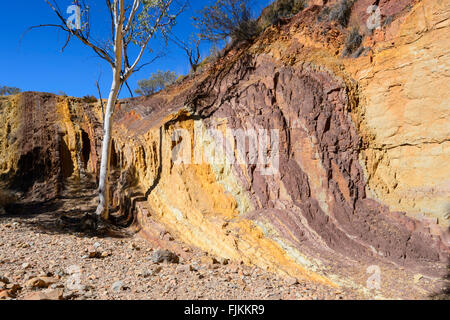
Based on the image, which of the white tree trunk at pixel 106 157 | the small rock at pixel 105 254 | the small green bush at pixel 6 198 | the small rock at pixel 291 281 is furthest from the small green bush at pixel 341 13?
the small green bush at pixel 6 198

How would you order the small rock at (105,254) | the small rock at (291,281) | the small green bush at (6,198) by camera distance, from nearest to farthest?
the small rock at (291,281)
the small rock at (105,254)
the small green bush at (6,198)

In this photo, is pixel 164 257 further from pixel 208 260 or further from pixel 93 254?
pixel 93 254

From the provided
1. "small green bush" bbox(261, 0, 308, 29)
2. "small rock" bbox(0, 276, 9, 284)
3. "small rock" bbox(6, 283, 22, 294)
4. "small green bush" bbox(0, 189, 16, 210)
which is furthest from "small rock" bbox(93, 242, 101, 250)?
"small green bush" bbox(261, 0, 308, 29)

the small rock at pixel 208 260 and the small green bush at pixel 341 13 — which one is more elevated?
the small green bush at pixel 341 13

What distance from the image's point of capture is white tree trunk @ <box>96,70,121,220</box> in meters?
7.23

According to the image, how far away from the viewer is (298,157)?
5559 mm

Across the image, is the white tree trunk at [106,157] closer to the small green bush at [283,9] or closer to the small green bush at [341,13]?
the small green bush at [283,9]

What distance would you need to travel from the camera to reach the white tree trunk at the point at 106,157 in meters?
7.23

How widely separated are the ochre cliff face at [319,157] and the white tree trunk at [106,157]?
0.63 m

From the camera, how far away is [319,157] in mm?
5383

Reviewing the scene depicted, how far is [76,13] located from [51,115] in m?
4.28

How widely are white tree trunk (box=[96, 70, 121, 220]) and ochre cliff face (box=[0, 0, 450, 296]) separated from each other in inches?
24.6

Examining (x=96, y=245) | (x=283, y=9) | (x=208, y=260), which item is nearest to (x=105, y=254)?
(x=96, y=245)

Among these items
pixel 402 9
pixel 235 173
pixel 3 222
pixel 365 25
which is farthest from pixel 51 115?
pixel 402 9
